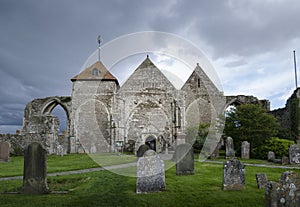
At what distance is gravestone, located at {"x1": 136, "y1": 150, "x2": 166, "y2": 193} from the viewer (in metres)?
6.30

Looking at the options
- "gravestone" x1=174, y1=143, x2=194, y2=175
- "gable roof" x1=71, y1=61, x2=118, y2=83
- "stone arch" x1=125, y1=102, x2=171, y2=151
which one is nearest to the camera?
"gravestone" x1=174, y1=143, x2=194, y2=175

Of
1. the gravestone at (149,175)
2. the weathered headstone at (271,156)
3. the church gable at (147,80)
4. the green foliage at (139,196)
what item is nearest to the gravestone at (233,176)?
the green foliage at (139,196)

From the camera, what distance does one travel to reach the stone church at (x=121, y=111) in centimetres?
2423

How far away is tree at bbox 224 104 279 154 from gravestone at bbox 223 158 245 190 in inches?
411

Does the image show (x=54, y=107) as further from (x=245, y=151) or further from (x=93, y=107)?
(x=245, y=151)

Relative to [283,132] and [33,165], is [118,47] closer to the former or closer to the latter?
[33,165]

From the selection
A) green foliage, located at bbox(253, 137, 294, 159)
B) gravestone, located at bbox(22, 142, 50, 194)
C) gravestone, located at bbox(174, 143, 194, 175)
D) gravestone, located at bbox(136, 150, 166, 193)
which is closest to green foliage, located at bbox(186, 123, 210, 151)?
green foliage, located at bbox(253, 137, 294, 159)

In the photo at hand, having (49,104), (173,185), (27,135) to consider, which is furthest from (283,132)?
(49,104)

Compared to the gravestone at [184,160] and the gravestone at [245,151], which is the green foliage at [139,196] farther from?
the gravestone at [245,151]

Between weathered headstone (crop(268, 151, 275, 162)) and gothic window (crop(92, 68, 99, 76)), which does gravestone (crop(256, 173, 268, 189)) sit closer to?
weathered headstone (crop(268, 151, 275, 162))

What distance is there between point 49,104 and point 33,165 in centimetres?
2134

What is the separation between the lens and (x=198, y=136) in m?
18.5

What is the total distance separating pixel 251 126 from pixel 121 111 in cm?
1358

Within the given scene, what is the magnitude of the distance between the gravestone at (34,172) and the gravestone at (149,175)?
251 cm
